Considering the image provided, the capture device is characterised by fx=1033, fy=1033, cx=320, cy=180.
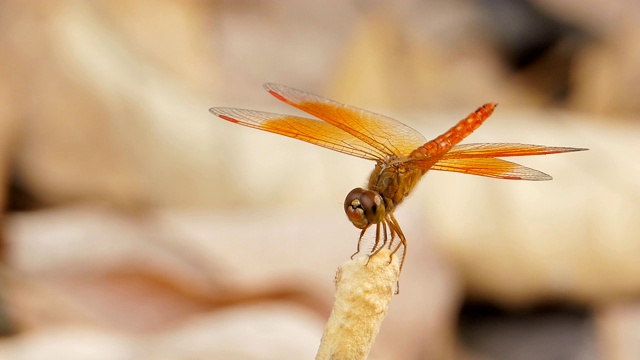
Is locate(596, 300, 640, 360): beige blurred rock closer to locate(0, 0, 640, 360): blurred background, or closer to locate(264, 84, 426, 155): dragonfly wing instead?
locate(0, 0, 640, 360): blurred background

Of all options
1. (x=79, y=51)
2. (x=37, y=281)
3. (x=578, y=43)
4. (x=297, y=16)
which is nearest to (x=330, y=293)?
(x=37, y=281)

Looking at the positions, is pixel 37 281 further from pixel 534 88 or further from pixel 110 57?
pixel 534 88

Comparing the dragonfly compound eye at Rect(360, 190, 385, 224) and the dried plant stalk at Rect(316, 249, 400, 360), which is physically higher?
the dragonfly compound eye at Rect(360, 190, 385, 224)

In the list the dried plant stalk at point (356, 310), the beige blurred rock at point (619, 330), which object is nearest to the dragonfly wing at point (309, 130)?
the dried plant stalk at point (356, 310)

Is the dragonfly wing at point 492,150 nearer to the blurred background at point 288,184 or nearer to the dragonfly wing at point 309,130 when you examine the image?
the dragonfly wing at point 309,130

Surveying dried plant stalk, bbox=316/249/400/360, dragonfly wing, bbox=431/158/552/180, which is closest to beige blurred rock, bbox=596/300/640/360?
dragonfly wing, bbox=431/158/552/180

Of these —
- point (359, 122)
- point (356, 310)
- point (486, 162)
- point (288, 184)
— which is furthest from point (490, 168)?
point (288, 184)
